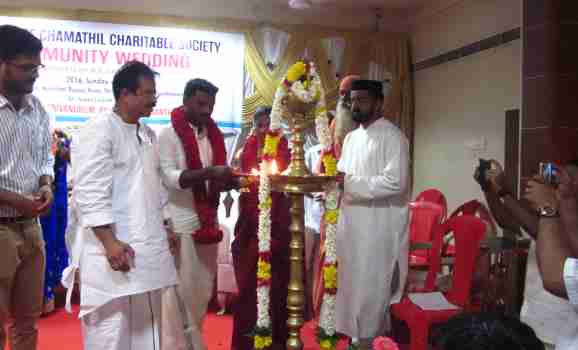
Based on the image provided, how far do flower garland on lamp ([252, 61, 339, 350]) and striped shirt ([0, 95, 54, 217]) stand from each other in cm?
→ 113

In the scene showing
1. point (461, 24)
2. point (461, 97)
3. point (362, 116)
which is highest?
point (461, 24)

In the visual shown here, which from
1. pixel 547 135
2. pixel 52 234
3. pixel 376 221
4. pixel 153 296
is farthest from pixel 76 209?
pixel 547 135

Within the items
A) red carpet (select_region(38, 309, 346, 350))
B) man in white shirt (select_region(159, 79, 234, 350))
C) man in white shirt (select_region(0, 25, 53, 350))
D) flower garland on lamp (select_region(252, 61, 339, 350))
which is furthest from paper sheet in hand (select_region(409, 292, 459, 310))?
man in white shirt (select_region(0, 25, 53, 350))

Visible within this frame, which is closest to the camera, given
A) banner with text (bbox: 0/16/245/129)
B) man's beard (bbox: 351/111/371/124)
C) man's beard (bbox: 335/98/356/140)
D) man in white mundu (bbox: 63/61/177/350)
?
man in white mundu (bbox: 63/61/177/350)

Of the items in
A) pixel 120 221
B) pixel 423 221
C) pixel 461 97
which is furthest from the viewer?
pixel 461 97

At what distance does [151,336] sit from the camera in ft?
8.58

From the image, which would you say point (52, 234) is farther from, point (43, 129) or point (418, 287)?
point (418, 287)

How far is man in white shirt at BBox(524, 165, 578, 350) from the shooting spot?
171 cm

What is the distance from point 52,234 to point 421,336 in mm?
3293

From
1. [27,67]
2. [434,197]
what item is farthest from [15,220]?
[434,197]

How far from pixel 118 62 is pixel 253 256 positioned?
149 inches

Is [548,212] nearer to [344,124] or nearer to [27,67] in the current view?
[27,67]

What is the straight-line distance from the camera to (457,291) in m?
3.26

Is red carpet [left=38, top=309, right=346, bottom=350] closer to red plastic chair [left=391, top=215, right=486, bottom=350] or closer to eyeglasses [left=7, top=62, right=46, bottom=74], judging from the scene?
red plastic chair [left=391, top=215, right=486, bottom=350]
